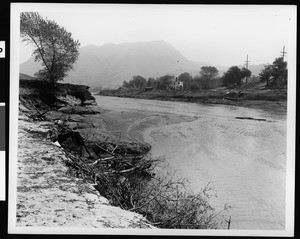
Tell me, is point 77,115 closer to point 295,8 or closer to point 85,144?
point 85,144

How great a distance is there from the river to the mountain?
0.26m

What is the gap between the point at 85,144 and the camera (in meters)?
3.85

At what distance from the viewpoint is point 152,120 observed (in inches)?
153

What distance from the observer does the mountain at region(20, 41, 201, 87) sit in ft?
12.4

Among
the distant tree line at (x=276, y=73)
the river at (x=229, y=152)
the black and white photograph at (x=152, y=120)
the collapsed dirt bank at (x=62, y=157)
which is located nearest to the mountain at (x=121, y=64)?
the black and white photograph at (x=152, y=120)

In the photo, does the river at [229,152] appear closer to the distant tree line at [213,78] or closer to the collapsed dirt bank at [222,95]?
the collapsed dirt bank at [222,95]

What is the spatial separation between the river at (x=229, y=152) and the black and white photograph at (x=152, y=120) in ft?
0.03

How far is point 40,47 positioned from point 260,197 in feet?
8.96

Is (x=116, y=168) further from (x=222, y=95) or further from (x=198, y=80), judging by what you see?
(x=222, y=95)

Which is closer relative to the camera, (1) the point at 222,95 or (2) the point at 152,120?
(2) the point at 152,120

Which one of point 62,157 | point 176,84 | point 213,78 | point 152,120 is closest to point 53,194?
point 62,157

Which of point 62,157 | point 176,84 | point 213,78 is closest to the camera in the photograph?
point 62,157

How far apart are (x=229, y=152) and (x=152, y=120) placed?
86 cm

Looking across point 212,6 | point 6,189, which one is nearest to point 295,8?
point 212,6
